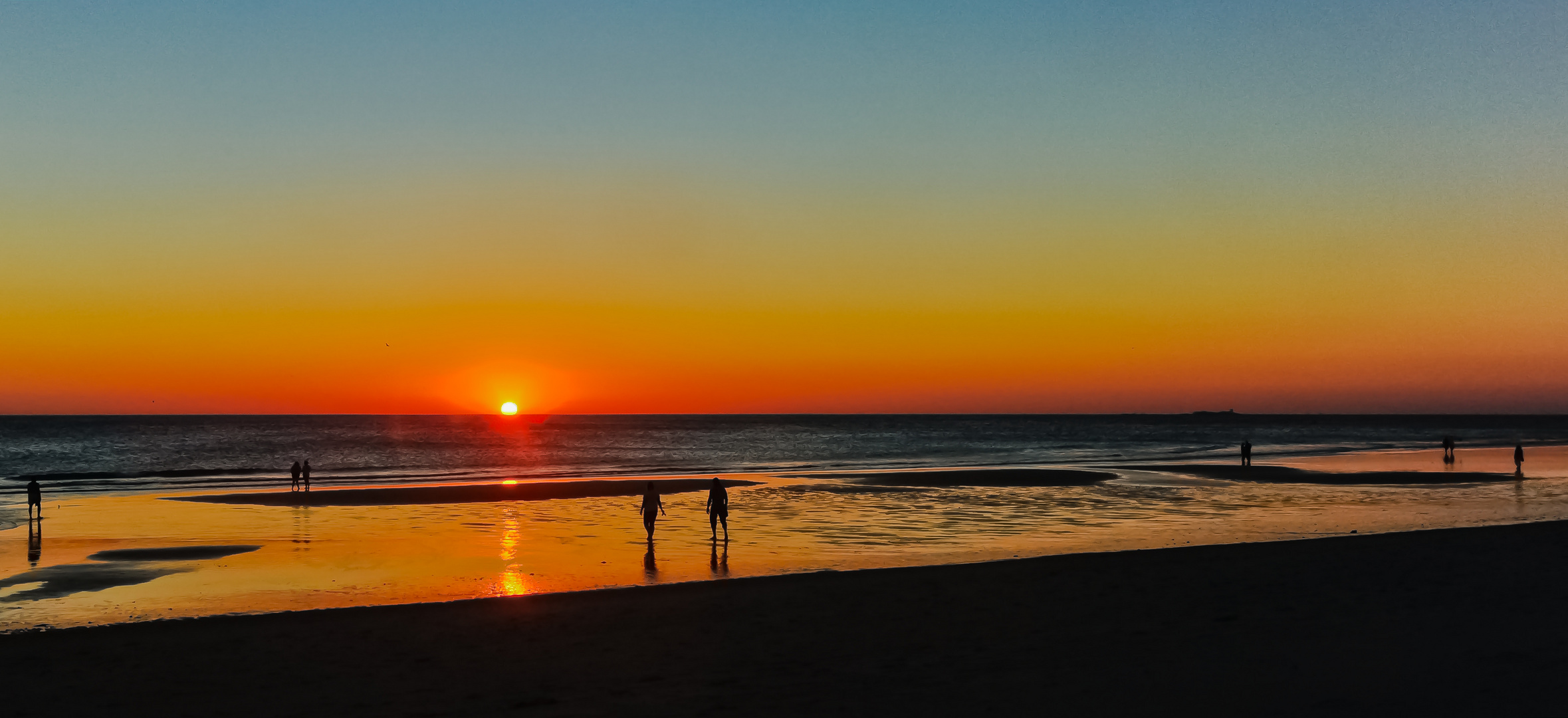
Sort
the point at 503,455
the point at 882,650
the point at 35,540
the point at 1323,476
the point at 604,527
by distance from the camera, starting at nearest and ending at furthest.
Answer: the point at 882,650 < the point at 35,540 < the point at 604,527 < the point at 1323,476 < the point at 503,455

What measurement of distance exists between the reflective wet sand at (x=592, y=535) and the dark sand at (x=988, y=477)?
2898mm

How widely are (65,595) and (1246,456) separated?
59024 millimetres

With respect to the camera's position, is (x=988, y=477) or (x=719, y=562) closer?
(x=719, y=562)

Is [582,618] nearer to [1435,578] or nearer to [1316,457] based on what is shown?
[1435,578]

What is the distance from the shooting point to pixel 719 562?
22.5 m

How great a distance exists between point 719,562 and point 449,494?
2688cm

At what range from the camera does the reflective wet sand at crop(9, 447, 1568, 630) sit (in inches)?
773

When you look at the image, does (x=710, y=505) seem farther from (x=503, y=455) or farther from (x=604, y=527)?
(x=503, y=455)

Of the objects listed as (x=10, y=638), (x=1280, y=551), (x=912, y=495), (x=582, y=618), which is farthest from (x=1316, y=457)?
(x=10, y=638)

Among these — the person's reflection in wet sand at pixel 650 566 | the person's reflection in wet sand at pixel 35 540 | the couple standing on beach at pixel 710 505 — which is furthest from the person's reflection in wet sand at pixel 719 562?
the person's reflection in wet sand at pixel 35 540

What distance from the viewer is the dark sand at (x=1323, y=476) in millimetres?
49047

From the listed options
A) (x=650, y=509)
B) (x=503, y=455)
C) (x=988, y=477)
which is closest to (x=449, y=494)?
(x=650, y=509)

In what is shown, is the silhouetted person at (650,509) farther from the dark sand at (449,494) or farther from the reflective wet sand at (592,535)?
the dark sand at (449,494)

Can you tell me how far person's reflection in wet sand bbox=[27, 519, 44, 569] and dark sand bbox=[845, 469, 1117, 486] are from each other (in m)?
31.9
